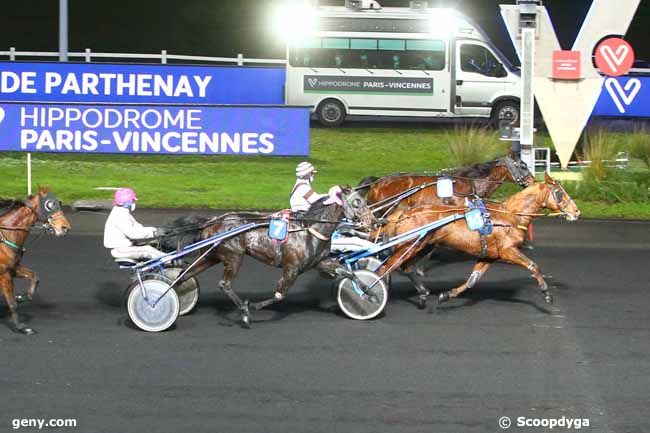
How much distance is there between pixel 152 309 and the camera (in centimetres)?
1086

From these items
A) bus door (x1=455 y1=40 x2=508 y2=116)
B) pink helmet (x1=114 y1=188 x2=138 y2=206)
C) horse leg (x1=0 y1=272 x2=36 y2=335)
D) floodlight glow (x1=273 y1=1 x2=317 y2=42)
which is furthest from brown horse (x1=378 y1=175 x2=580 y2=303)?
floodlight glow (x1=273 y1=1 x2=317 y2=42)

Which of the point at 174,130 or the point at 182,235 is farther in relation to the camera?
the point at 174,130

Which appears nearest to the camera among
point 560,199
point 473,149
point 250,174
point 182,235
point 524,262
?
point 182,235

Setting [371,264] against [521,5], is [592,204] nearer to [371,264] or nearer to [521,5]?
[521,5]

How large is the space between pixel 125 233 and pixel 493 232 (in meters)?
3.77

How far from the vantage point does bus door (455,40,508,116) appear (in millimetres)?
27094

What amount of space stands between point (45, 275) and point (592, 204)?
9.78m

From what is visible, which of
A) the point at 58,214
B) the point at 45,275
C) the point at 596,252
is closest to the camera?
the point at 58,214

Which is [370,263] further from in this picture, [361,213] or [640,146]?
[640,146]

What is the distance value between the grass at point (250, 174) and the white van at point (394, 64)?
1.39m

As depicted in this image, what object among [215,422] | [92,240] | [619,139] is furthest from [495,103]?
[215,422]

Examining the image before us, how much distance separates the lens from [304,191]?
12500 mm

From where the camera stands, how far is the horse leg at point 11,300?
10719mm

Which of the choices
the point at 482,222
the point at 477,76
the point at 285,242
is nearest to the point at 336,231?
the point at 285,242
